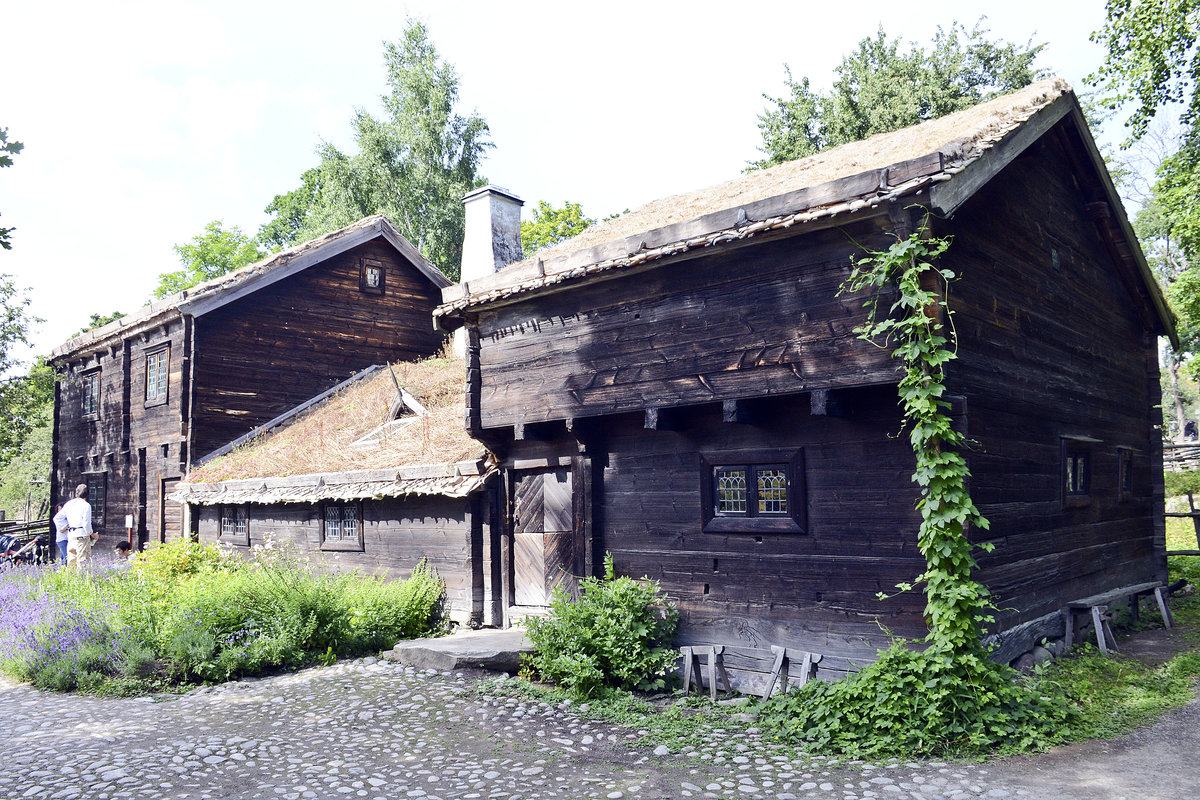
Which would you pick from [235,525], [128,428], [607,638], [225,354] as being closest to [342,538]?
[235,525]

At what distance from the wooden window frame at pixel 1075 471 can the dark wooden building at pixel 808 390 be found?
0.07 meters

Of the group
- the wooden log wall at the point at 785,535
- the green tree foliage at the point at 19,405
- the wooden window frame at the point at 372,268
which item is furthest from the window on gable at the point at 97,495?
the wooden log wall at the point at 785,535

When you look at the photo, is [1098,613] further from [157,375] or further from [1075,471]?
[157,375]

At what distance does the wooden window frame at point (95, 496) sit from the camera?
2183 cm

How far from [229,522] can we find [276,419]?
10.3ft

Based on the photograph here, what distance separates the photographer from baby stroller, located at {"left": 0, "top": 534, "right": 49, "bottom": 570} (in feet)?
70.7

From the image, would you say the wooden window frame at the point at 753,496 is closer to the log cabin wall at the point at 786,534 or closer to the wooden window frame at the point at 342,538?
the log cabin wall at the point at 786,534

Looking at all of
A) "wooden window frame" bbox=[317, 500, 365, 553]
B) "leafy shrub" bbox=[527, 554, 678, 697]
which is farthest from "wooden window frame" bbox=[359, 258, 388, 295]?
"leafy shrub" bbox=[527, 554, 678, 697]

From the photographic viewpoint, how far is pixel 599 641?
894cm

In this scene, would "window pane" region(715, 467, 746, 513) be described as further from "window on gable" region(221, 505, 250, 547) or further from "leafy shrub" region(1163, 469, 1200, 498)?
"leafy shrub" region(1163, 469, 1200, 498)

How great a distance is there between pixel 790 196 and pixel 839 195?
494mm

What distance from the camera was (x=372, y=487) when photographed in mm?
12797

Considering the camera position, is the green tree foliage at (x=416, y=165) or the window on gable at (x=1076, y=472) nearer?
the window on gable at (x=1076, y=472)

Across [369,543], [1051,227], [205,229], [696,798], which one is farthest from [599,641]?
[205,229]
